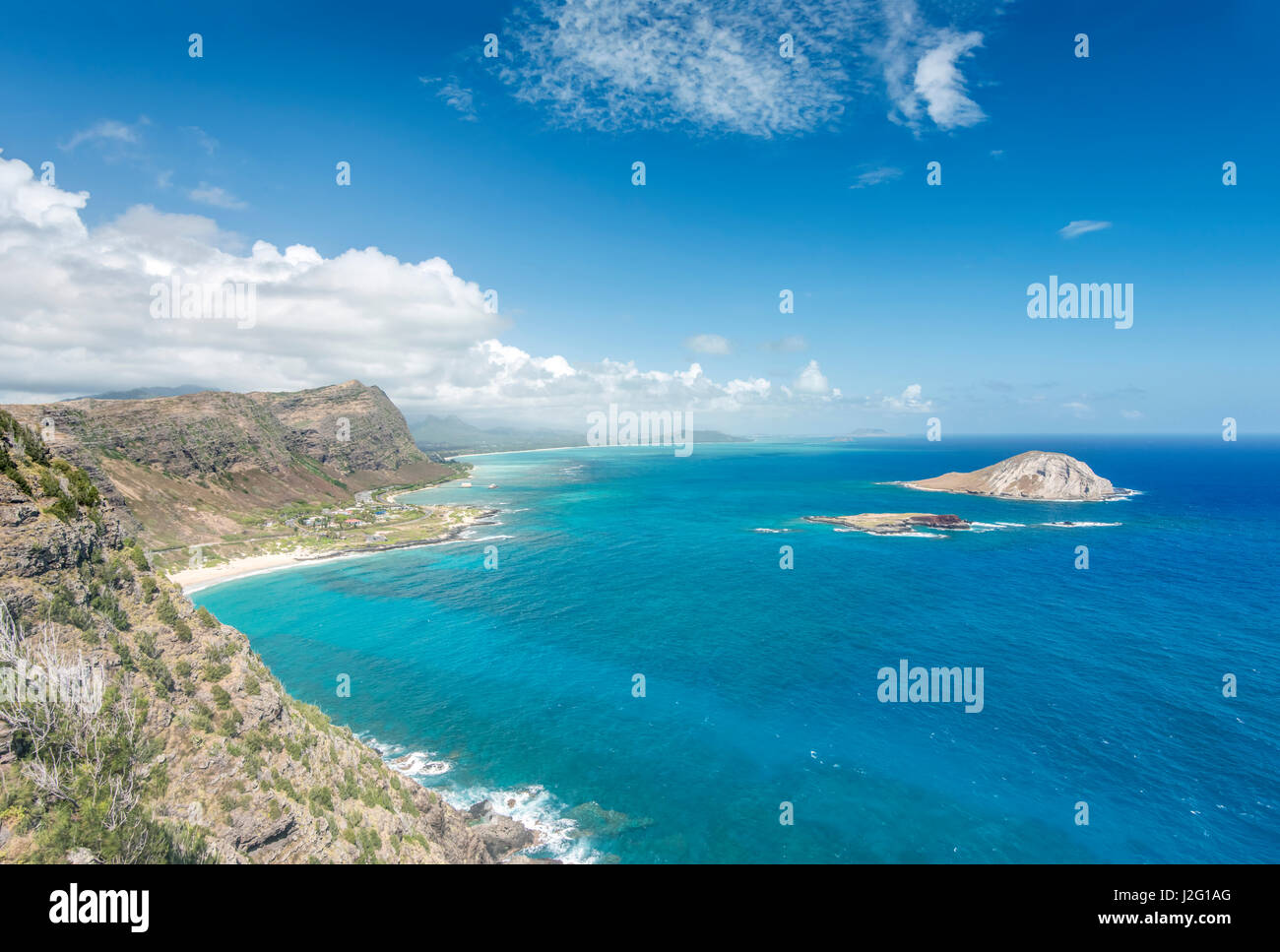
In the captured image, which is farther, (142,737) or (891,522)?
(891,522)

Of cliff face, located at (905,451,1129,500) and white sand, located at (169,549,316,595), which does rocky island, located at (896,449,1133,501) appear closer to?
cliff face, located at (905,451,1129,500)

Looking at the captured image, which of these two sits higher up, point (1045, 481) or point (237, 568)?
point (1045, 481)

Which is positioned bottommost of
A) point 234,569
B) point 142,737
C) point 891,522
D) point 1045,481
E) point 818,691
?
point 818,691

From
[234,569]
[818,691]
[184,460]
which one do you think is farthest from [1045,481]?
[184,460]

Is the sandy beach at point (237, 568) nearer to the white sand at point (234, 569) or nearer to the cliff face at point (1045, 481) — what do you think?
the white sand at point (234, 569)

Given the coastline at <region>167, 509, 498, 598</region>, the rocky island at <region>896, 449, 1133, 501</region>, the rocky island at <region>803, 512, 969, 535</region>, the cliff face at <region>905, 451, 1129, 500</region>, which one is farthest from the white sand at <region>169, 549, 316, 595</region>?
the cliff face at <region>905, 451, 1129, 500</region>

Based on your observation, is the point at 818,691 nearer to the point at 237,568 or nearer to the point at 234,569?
the point at 234,569
